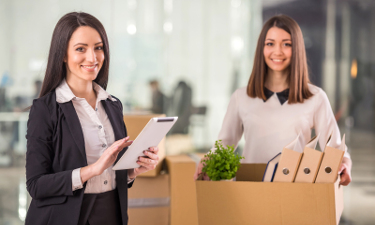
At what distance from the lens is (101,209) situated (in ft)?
4.27

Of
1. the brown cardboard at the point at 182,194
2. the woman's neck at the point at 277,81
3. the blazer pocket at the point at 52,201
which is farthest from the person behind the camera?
the brown cardboard at the point at 182,194

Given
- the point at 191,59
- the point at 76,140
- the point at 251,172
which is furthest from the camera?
the point at 191,59

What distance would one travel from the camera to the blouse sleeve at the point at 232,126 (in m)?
1.78

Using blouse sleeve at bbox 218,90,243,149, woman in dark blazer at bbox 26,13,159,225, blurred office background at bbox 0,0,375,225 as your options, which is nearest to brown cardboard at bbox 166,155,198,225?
blouse sleeve at bbox 218,90,243,149

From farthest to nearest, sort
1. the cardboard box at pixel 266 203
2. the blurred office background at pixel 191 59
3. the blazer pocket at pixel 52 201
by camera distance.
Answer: the blurred office background at pixel 191 59
the blazer pocket at pixel 52 201
the cardboard box at pixel 266 203

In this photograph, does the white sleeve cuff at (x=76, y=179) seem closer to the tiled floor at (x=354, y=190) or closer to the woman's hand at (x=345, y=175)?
the woman's hand at (x=345, y=175)

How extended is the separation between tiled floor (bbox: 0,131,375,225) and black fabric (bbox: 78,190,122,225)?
9.13 feet

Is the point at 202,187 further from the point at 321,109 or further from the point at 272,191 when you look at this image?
the point at 321,109

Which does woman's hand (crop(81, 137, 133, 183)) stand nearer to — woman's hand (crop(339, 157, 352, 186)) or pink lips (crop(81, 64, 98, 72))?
pink lips (crop(81, 64, 98, 72))

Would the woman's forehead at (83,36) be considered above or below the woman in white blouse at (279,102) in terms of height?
above

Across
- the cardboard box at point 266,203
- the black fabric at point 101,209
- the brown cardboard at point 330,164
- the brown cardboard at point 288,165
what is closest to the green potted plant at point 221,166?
the cardboard box at point 266,203

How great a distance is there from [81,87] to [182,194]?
4.25ft

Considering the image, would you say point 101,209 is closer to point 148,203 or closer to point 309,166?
point 309,166

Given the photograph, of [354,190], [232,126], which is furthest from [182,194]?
[354,190]
